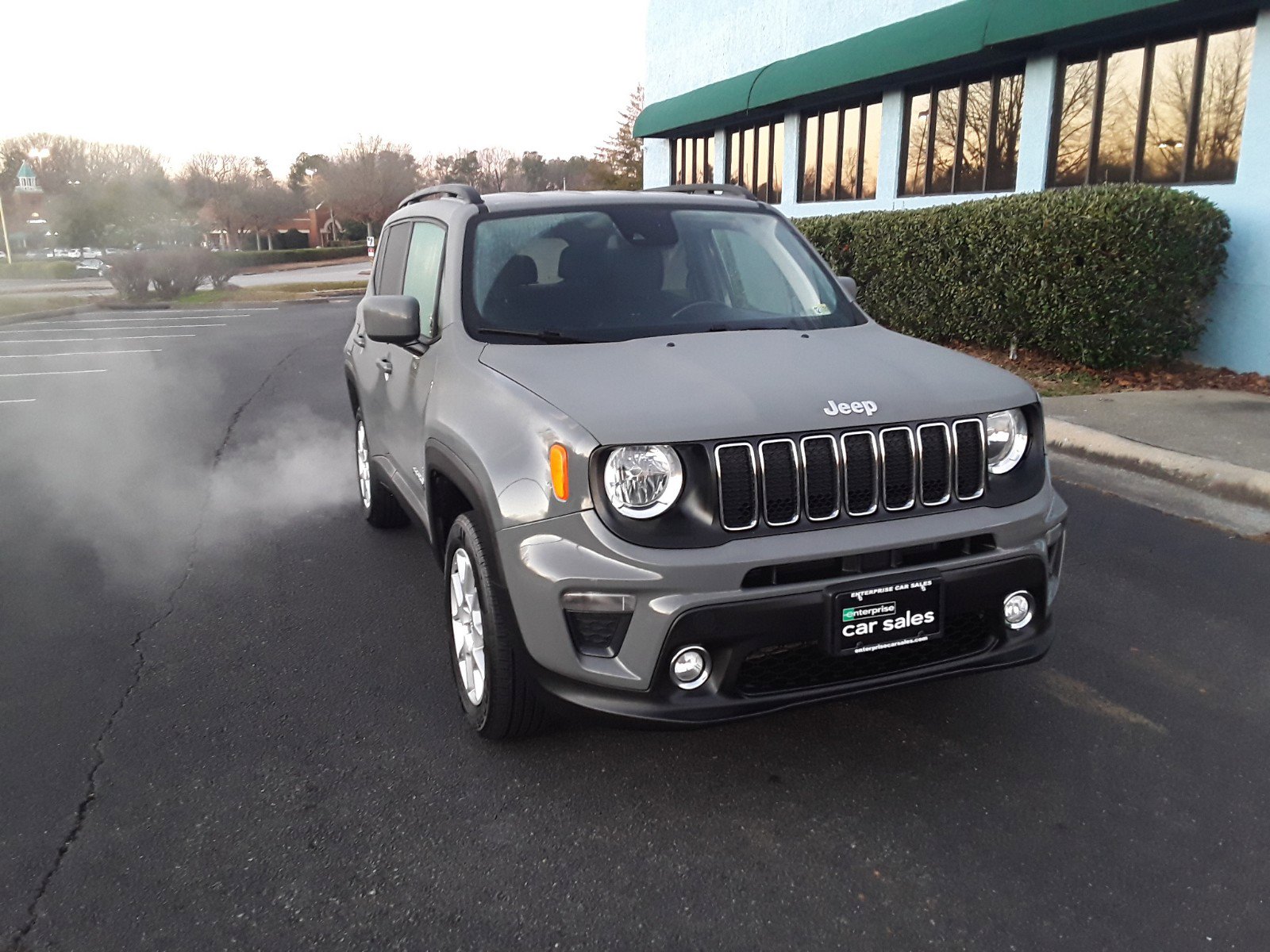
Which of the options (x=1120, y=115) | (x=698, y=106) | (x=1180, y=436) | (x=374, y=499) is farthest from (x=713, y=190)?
(x=698, y=106)

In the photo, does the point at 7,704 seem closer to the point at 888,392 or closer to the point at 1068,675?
the point at 888,392

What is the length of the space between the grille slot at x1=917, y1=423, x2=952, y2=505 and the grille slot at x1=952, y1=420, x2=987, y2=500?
4cm

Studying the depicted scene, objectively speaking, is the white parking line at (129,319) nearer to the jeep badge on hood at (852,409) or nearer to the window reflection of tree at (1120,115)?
the window reflection of tree at (1120,115)

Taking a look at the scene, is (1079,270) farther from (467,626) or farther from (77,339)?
(77,339)

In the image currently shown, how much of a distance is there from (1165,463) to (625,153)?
145ft

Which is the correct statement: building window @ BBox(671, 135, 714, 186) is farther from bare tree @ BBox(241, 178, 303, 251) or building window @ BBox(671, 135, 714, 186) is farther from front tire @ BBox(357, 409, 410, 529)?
bare tree @ BBox(241, 178, 303, 251)

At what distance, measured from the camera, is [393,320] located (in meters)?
4.07

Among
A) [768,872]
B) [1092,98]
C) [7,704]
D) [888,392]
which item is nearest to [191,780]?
[7,704]

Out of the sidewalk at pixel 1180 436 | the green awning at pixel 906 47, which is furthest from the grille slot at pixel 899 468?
the green awning at pixel 906 47

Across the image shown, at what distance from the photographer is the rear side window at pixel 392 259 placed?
17.5ft

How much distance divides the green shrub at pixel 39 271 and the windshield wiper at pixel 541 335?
59.8 m

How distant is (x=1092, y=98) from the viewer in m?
12.4

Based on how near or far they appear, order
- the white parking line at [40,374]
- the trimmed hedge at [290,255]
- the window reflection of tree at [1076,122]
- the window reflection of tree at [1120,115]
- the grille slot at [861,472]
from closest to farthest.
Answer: the grille slot at [861,472] → the window reflection of tree at [1120,115] → the window reflection of tree at [1076,122] → the white parking line at [40,374] → the trimmed hedge at [290,255]

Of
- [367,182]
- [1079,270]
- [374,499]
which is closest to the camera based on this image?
[374,499]
